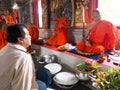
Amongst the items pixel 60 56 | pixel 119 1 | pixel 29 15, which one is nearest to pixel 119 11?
pixel 119 1

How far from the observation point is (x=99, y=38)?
2.21 metres

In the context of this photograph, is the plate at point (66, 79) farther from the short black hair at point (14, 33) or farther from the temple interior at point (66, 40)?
the short black hair at point (14, 33)

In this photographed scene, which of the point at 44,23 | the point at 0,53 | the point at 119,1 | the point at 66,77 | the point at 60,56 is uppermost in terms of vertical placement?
the point at 119,1

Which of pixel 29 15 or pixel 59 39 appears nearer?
pixel 59 39

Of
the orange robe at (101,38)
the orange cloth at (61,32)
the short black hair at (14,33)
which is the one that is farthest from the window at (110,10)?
the short black hair at (14,33)

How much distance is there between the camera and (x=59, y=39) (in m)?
2.63

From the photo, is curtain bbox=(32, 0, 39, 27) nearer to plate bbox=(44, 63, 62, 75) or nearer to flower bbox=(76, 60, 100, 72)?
plate bbox=(44, 63, 62, 75)

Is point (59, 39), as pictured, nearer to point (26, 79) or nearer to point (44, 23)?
point (44, 23)

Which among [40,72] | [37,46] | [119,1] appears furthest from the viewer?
[37,46]

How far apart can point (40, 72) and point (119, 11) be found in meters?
1.36

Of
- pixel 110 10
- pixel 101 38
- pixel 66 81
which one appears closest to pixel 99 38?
pixel 101 38

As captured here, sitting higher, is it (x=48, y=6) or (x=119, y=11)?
(x=48, y=6)

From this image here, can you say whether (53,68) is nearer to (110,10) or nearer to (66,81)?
(66,81)

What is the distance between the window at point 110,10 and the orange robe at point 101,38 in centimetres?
19
